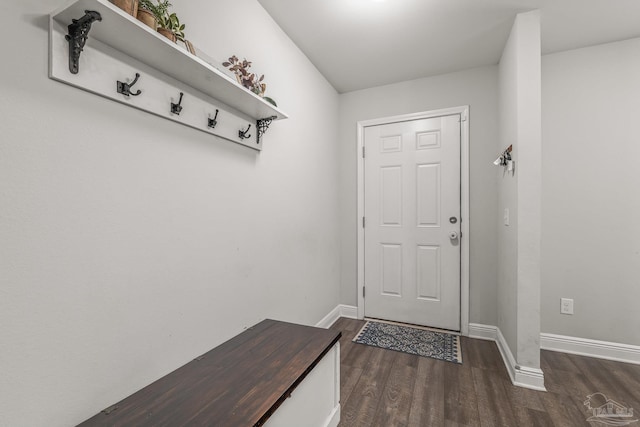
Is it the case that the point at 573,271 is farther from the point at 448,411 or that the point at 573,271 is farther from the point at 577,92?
the point at 448,411

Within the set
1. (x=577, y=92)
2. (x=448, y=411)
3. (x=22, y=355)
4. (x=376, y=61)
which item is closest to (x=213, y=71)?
(x=22, y=355)

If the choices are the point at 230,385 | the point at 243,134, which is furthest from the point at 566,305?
the point at 243,134

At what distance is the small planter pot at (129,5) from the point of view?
2.92ft

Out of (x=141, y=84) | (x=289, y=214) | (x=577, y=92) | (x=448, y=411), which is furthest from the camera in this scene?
(x=577, y=92)

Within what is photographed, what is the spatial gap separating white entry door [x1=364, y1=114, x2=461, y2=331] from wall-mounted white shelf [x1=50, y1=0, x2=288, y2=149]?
186cm

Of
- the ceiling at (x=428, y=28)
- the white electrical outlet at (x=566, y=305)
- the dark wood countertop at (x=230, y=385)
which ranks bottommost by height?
the white electrical outlet at (x=566, y=305)

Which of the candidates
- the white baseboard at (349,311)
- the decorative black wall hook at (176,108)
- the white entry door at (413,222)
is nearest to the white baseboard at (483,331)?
the white entry door at (413,222)

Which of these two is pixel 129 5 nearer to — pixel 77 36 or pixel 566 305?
pixel 77 36

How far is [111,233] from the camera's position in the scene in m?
1.00

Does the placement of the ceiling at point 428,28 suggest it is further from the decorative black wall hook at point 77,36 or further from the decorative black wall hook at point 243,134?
the decorative black wall hook at point 77,36

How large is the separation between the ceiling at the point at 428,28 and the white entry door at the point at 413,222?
2.01ft

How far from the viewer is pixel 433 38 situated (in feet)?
7.41

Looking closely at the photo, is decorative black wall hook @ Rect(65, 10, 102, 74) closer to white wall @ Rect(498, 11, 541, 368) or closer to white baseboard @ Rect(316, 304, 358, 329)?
white wall @ Rect(498, 11, 541, 368)

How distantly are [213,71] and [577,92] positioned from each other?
2.88 m
